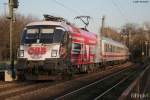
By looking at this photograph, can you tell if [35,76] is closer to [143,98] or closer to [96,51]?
[143,98]

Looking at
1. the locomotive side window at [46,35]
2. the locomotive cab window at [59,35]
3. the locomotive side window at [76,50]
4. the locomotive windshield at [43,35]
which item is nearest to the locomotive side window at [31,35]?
the locomotive windshield at [43,35]

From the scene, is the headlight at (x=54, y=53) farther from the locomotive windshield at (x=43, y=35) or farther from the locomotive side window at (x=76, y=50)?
the locomotive side window at (x=76, y=50)

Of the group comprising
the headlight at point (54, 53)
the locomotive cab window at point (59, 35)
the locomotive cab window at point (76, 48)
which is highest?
the locomotive cab window at point (59, 35)

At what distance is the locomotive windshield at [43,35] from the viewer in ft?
74.2

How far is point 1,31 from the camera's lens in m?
71.7

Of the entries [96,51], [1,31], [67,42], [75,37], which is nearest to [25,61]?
[67,42]

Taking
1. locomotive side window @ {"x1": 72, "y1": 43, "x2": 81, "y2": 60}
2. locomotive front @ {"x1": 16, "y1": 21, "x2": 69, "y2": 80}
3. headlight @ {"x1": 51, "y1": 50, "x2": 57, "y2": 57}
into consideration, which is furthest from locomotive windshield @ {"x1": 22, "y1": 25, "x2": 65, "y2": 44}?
locomotive side window @ {"x1": 72, "y1": 43, "x2": 81, "y2": 60}

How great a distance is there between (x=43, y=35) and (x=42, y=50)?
4.03ft

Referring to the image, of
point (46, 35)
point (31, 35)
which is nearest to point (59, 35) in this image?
point (46, 35)

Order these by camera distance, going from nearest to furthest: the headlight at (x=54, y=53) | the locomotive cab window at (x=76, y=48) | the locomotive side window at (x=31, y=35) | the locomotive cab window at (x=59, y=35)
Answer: the headlight at (x=54, y=53) < the locomotive cab window at (x=59, y=35) < the locomotive side window at (x=31, y=35) < the locomotive cab window at (x=76, y=48)

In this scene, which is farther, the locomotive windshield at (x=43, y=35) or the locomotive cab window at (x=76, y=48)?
the locomotive cab window at (x=76, y=48)

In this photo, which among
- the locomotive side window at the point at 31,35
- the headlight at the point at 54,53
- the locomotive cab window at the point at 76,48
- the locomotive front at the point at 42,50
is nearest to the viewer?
the locomotive front at the point at 42,50

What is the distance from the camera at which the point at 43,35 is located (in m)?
23.0

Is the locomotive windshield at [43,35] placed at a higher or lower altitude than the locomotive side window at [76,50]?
higher
